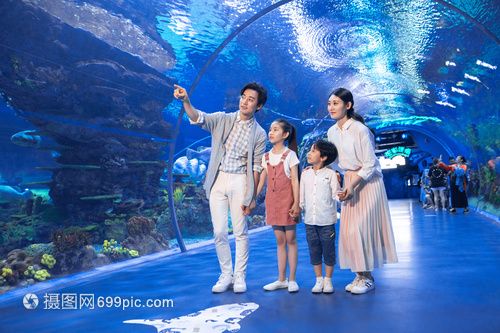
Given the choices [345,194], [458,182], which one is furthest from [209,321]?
[458,182]

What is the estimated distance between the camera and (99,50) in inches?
272

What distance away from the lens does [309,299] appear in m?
3.62

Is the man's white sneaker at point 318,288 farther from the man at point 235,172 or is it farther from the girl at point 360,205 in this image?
the man at point 235,172

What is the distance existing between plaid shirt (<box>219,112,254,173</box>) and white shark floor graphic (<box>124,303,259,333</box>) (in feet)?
4.13

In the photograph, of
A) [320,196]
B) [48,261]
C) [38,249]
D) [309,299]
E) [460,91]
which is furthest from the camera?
[460,91]

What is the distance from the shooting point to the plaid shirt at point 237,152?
4.12m

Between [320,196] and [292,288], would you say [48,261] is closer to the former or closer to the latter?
[292,288]

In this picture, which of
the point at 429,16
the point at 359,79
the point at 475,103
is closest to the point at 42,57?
the point at 429,16

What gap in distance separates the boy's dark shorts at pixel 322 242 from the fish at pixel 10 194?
12.2 feet

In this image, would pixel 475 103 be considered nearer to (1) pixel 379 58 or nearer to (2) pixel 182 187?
(1) pixel 379 58

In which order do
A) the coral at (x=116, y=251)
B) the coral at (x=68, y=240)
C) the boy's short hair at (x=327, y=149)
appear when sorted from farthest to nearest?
the coral at (x=116, y=251), the coral at (x=68, y=240), the boy's short hair at (x=327, y=149)

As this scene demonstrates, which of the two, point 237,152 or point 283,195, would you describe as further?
point 237,152

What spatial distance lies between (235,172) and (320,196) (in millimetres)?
832

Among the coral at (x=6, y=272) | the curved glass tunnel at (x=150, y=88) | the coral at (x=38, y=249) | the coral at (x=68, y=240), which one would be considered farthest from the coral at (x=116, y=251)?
the coral at (x=6, y=272)
